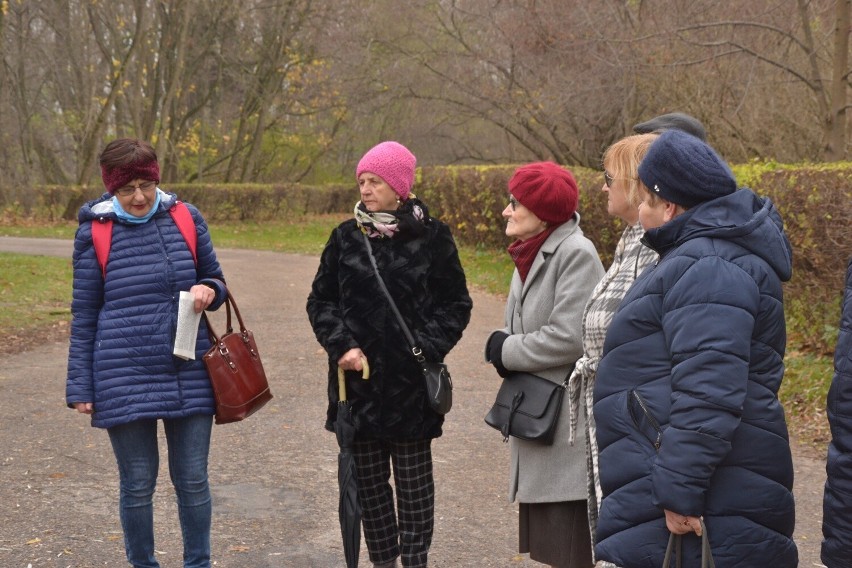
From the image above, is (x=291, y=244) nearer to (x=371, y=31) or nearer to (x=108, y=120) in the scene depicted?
(x=371, y=31)

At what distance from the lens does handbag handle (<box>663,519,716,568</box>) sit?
8.72ft

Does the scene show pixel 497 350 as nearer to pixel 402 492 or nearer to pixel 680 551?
pixel 402 492

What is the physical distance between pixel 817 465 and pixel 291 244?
1756cm

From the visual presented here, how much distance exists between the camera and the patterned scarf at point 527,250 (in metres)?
3.96

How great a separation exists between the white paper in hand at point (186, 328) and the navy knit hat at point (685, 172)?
6.51 feet

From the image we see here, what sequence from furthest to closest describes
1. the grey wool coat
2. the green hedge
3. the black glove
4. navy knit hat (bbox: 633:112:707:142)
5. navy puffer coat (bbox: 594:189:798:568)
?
the green hedge → the black glove → the grey wool coat → navy knit hat (bbox: 633:112:707:142) → navy puffer coat (bbox: 594:189:798:568)

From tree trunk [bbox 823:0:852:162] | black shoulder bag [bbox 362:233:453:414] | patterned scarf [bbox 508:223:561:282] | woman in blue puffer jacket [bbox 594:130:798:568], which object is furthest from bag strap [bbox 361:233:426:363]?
tree trunk [bbox 823:0:852:162]

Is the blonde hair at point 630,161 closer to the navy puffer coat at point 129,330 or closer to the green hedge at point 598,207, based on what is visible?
the navy puffer coat at point 129,330

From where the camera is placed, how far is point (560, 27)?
17391 millimetres

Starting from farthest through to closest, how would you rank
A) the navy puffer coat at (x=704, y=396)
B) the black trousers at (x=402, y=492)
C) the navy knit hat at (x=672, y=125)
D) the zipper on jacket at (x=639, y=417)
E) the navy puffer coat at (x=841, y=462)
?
the black trousers at (x=402, y=492)
the navy knit hat at (x=672, y=125)
the navy puffer coat at (x=841, y=462)
the zipper on jacket at (x=639, y=417)
the navy puffer coat at (x=704, y=396)

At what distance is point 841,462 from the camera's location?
304 centimetres

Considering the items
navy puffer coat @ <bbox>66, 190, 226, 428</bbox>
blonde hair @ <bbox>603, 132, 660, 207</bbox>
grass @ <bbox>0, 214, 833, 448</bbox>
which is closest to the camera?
blonde hair @ <bbox>603, 132, 660, 207</bbox>

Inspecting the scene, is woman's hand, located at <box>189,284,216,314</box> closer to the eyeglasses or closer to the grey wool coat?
the eyeglasses

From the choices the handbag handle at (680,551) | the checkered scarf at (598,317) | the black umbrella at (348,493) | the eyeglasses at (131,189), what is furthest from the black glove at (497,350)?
the eyeglasses at (131,189)
